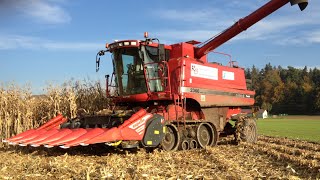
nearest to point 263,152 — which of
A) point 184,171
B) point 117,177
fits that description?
point 184,171

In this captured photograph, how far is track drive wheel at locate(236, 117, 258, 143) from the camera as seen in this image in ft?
40.3

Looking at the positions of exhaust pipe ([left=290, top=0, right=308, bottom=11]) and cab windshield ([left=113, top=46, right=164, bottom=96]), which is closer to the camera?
exhaust pipe ([left=290, top=0, right=308, bottom=11])

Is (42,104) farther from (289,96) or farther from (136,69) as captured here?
(289,96)

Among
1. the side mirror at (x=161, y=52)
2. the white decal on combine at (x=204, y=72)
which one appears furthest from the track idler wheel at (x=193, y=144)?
the side mirror at (x=161, y=52)

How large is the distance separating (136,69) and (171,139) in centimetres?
215

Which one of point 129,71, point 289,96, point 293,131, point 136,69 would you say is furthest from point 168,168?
point 289,96

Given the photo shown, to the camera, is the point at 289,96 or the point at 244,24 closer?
the point at 244,24

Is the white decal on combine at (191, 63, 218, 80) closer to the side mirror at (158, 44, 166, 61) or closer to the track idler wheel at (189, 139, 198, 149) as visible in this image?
the side mirror at (158, 44, 166, 61)

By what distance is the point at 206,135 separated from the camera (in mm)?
10867

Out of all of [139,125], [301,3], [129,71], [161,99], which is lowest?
Result: [139,125]

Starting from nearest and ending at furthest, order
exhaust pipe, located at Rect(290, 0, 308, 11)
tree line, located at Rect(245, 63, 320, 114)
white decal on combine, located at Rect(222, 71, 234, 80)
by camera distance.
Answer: exhaust pipe, located at Rect(290, 0, 308, 11) < white decal on combine, located at Rect(222, 71, 234, 80) < tree line, located at Rect(245, 63, 320, 114)

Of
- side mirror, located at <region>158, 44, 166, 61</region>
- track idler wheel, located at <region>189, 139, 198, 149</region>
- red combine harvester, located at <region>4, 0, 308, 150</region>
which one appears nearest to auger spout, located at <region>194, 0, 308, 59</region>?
red combine harvester, located at <region>4, 0, 308, 150</region>

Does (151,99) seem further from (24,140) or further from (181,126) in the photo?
(24,140)

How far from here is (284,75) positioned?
358 feet
